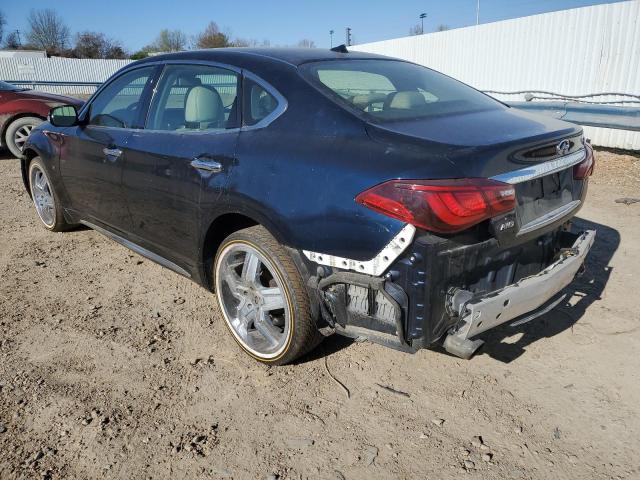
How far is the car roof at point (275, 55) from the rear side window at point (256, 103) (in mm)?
217

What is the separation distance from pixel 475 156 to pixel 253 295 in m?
1.43

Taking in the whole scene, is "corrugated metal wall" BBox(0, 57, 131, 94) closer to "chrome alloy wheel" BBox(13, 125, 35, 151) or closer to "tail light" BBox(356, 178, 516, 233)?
"chrome alloy wheel" BBox(13, 125, 35, 151)

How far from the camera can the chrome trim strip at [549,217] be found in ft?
7.81

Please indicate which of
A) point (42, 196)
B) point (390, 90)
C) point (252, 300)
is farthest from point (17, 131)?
point (390, 90)

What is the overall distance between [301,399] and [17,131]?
8514 millimetres

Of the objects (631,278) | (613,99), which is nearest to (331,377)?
(631,278)

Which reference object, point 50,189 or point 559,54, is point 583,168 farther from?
point 559,54

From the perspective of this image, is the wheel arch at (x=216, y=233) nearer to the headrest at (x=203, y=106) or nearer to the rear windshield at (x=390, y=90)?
the headrest at (x=203, y=106)

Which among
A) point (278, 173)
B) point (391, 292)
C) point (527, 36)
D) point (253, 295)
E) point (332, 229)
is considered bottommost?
point (253, 295)

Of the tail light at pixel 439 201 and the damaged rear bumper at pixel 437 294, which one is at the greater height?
the tail light at pixel 439 201

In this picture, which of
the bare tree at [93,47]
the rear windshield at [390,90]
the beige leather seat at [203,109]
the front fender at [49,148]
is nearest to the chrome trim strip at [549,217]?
the rear windshield at [390,90]

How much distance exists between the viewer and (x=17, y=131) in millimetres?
8906

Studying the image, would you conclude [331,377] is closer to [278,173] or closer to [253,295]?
[253,295]

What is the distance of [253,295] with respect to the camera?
114 inches
